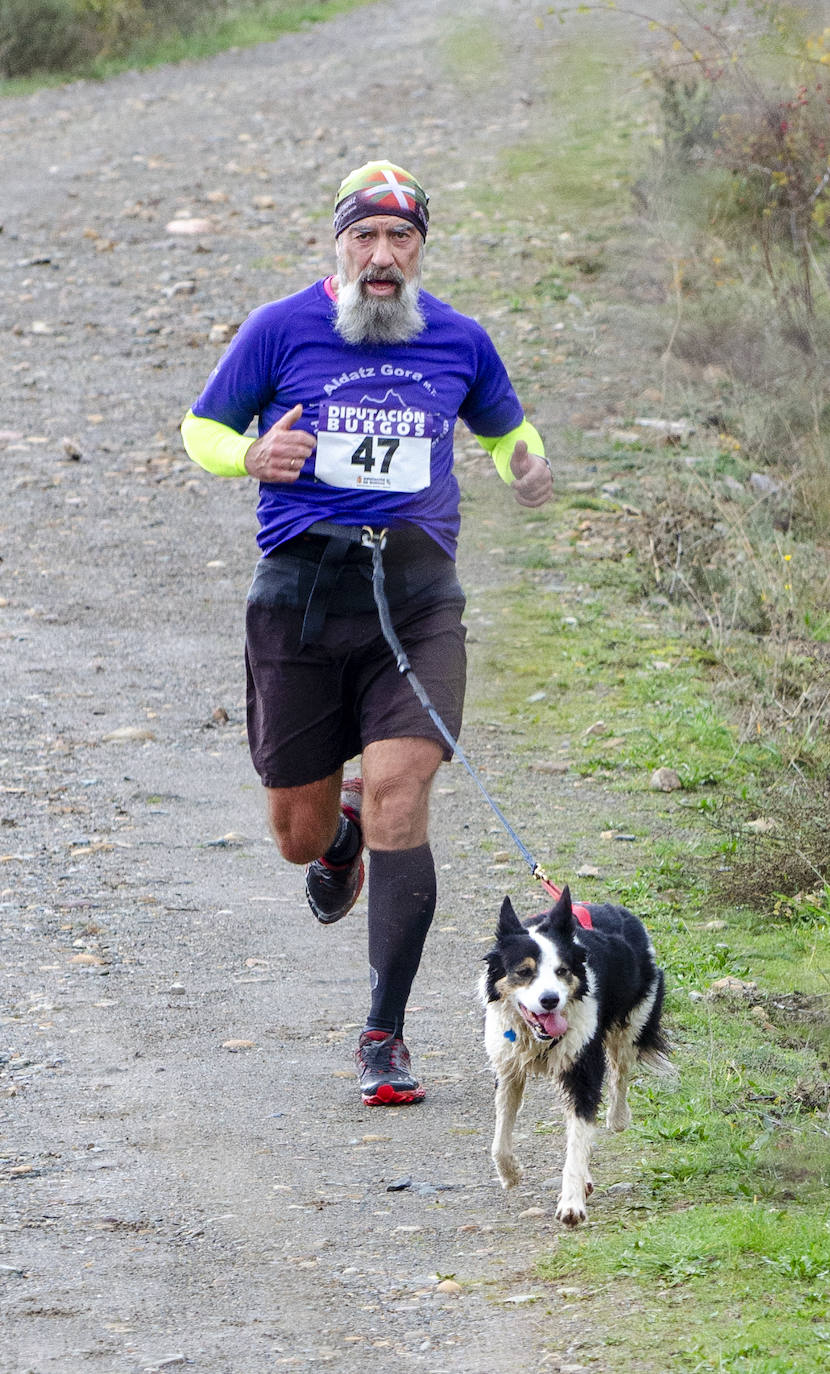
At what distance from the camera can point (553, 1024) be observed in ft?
11.6

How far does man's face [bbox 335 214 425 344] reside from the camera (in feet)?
13.7

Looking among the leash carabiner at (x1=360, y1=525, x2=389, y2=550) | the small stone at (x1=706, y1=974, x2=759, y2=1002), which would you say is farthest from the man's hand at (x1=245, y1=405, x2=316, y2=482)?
the small stone at (x1=706, y1=974, x2=759, y2=1002)

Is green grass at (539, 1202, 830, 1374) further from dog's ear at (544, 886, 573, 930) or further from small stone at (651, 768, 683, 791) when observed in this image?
small stone at (651, 768, 683, 791)

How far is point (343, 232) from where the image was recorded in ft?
14.2

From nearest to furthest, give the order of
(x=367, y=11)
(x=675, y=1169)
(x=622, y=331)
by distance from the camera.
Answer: (x=675, y=1169) < (x=622, y=331) < (x=367, y=11)

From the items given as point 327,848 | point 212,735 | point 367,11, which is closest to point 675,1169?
point 327,848

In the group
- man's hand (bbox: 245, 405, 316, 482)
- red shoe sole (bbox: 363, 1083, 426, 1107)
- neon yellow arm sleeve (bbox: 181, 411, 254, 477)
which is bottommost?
red shoe sole (bbox: 363, 1083, 426, 1107)

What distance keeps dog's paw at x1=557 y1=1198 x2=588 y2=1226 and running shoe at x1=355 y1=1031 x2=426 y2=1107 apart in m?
0.81

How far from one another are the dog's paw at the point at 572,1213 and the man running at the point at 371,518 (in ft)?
2.65

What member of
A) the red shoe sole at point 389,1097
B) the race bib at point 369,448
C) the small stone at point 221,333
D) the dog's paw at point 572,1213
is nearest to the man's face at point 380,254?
the race bib at point 369,448

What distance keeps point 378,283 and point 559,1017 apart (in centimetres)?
178

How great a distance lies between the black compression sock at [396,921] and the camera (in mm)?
4281

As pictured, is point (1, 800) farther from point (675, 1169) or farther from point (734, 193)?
point (734, 193)

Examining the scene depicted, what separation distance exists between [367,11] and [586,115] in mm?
6421
